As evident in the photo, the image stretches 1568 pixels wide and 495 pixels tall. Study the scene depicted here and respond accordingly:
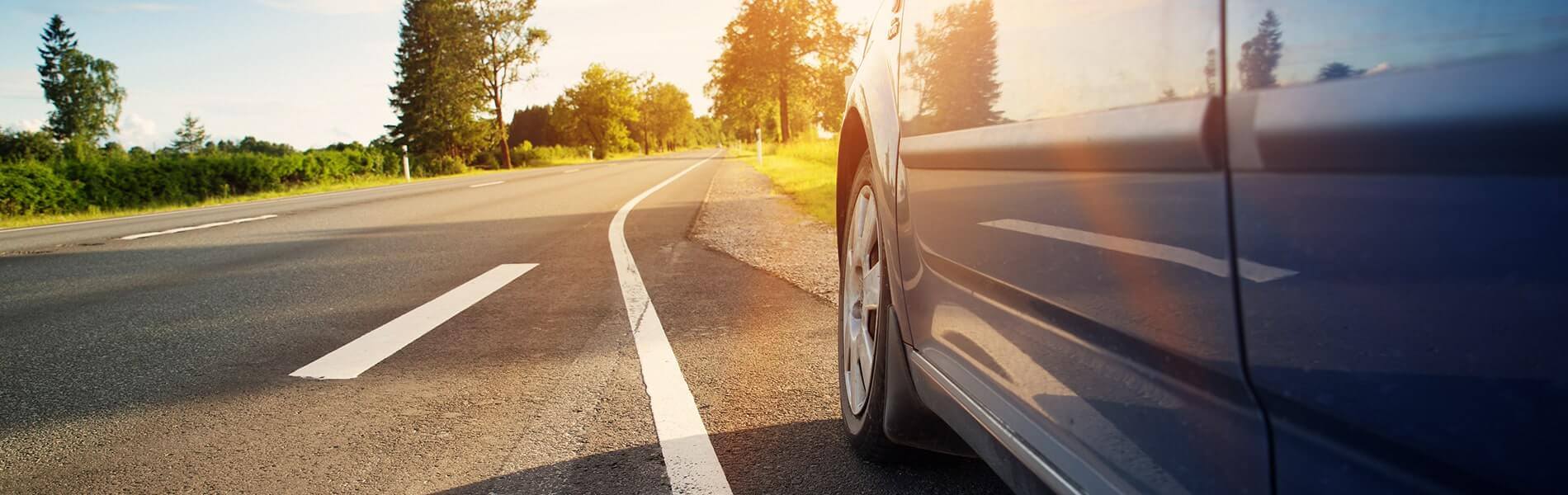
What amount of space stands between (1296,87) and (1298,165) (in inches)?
2.9

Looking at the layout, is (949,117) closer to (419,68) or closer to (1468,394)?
(1468,394)

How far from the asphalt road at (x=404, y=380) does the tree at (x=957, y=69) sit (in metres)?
1.07

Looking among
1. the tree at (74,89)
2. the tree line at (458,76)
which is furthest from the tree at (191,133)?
the tree line at (458,76)

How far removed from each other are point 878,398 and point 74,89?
105158mm

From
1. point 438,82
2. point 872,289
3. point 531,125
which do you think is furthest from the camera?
point 531,125

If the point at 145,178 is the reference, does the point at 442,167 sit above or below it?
above

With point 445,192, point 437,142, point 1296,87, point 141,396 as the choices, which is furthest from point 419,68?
point 1296,87

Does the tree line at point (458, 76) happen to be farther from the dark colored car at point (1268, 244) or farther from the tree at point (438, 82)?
the dark colored car at point (1268, 244)

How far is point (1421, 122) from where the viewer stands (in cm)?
74

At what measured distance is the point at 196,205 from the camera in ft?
60.5

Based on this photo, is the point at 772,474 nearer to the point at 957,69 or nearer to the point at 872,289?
the point at 872,289

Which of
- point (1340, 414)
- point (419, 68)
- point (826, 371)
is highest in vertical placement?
point (419, 68)

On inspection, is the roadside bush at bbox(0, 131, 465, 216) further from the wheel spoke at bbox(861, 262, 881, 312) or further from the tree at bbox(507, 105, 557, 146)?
the tree at bbox(507, 105, 557, 146)

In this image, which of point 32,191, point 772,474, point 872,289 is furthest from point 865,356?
point 32,191
